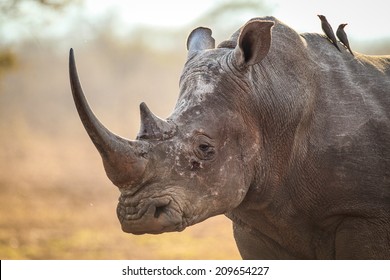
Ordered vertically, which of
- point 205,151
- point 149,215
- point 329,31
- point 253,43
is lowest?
point 149,215

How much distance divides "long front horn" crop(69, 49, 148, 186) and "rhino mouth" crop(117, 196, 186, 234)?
15 cm

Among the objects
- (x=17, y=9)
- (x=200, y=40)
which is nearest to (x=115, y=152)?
(x=200, y=40)

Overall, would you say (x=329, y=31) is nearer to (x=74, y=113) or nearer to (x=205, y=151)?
(x=205, y=151)

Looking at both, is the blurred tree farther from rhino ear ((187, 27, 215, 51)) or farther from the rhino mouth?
the rhino mouth

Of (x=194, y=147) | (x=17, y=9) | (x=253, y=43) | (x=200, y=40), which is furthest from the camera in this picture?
(x=17, y=9)

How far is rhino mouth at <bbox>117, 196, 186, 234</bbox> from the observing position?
5.85 metres

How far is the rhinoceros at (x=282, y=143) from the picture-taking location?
619 cm

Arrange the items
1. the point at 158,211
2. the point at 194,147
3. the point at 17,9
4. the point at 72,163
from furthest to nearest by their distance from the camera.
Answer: the point at 72,163 → the point at 17,9 → the point at 194,147 → the point at 158,211

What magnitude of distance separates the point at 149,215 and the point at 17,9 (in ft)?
46.1

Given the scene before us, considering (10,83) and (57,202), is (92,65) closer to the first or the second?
(10,83)

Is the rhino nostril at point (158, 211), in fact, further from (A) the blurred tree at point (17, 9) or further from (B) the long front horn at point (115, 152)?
(A) the blurred tree at point (17, 9)

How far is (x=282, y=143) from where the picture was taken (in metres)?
6.66

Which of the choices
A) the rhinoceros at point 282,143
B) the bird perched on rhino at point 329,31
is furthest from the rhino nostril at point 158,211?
the bird perched on rhino at point 329,31

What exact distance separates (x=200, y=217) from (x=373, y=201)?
53.3 inches
